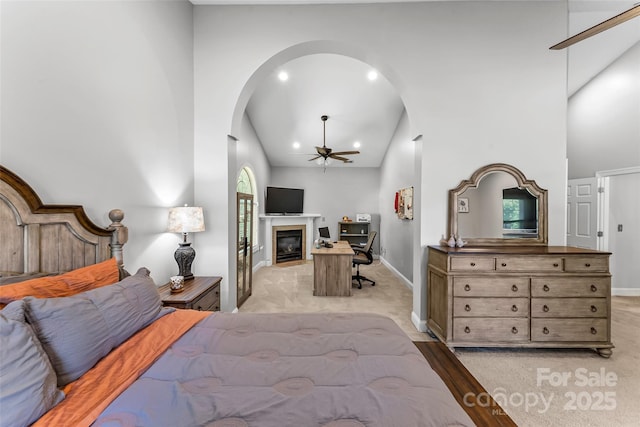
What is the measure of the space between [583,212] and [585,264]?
2768mm

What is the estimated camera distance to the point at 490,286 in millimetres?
2430

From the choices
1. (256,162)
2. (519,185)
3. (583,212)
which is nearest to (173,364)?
(519,185)

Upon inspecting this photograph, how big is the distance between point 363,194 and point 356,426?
6730 mm

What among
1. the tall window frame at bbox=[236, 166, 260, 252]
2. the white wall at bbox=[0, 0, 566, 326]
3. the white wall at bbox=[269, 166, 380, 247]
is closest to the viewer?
the white wall at bbox=[0, 0, 566, 326]

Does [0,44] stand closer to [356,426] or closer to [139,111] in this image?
[139,111]

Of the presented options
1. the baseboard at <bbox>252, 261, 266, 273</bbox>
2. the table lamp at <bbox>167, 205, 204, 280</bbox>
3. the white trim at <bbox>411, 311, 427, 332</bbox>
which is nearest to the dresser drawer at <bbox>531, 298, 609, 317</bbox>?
the white trim at <bbox>411, 311, 427, 332</bbox>

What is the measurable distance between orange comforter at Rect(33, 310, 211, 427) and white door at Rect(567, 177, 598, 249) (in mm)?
5843

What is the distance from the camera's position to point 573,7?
9.59 feet

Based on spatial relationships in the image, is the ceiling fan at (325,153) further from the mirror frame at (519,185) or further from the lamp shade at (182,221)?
the lamp shade at (182,221)

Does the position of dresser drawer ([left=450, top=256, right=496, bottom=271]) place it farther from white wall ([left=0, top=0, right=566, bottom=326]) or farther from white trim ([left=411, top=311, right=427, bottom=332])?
white trim ([left=411, top=311, right=427, bottom=332])

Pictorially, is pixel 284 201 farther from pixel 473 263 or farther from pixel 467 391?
pixel 467 391

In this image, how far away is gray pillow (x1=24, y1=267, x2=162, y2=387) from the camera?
3.18 feet

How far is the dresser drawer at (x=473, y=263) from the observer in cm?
244

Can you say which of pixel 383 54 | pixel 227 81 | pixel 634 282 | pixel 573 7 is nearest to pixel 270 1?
pixel 227 81
